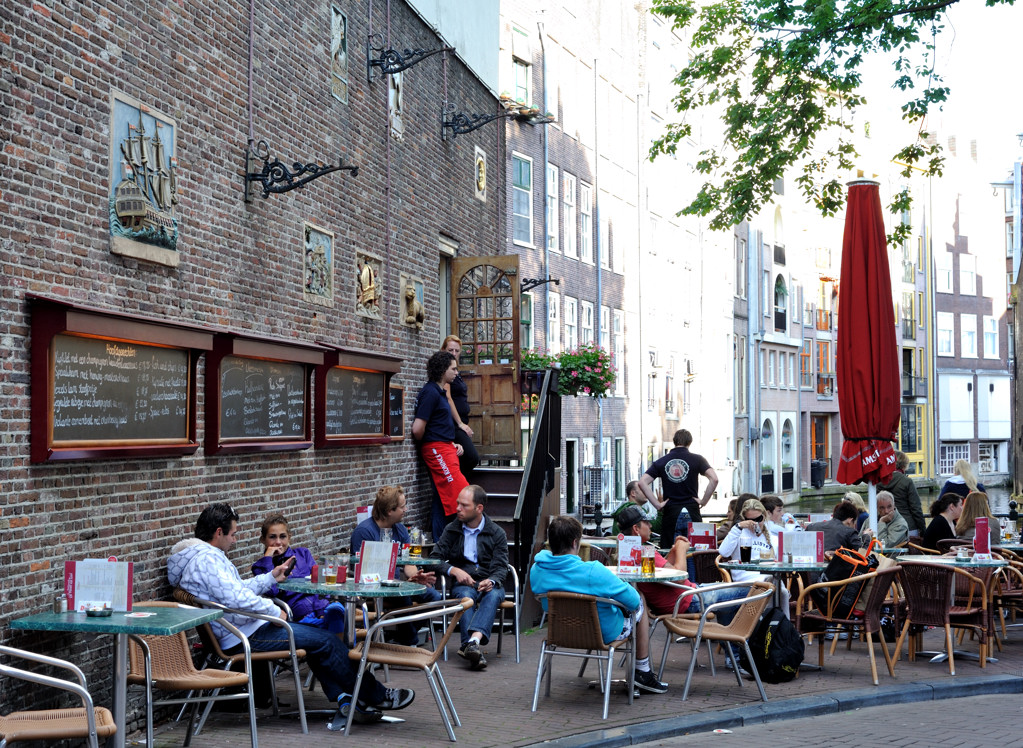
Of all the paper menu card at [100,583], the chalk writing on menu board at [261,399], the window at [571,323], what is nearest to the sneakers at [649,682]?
the chalk writing on menu board at [261,399]

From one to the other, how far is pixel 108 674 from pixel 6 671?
79.1 inches

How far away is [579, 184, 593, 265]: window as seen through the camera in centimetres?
3194

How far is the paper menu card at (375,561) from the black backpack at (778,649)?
9.75 feet

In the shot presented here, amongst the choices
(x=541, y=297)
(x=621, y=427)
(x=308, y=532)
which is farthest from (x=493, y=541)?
(x=621, y=427)

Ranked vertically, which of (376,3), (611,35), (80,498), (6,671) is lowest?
(6,671)

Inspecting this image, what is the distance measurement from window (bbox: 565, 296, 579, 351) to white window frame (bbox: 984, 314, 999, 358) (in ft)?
144

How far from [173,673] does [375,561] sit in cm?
161

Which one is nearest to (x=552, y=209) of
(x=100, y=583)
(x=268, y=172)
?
(x=268, y=172)

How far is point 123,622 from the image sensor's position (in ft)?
20.2

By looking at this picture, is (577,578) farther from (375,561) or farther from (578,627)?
(375,561)

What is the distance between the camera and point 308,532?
10.9 m

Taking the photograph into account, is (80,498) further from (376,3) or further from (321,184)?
(376,3)

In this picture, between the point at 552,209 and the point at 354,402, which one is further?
the point at 552,209

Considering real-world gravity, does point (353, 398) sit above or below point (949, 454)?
above
